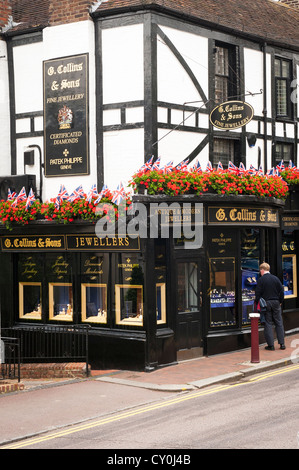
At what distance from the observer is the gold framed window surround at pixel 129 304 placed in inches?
569

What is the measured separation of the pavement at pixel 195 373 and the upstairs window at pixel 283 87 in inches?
267

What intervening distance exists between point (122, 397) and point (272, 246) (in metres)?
7.32

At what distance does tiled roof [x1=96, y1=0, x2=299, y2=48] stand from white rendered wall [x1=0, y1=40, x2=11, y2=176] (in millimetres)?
3133

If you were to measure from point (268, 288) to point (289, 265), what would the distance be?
3.81 meters

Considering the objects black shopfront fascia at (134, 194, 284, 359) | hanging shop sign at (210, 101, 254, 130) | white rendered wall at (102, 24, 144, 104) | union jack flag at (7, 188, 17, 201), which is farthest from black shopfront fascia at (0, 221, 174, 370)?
hanging shop sign at (210, 101, 254, 130)

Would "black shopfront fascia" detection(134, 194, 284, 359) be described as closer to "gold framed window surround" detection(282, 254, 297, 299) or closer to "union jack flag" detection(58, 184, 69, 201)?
"union jack flag" detection(58, 184, 69, 201)

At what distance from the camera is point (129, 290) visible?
1463 cm

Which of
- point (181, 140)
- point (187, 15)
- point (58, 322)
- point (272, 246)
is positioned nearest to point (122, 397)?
point (58, 322)

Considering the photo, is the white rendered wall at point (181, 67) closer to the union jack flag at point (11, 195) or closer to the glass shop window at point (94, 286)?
the glass shop window at point (94, 286)

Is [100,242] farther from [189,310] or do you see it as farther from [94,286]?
[189,310]

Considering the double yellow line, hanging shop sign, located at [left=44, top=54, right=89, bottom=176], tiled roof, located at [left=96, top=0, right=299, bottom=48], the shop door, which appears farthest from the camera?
hanging shop sign, located at [left=44, top=54, right=89, bottom=176]

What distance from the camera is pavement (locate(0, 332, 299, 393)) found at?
12570 millimetres

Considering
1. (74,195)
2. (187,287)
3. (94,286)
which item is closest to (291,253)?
(187,287)

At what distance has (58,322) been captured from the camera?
52.4 ft
